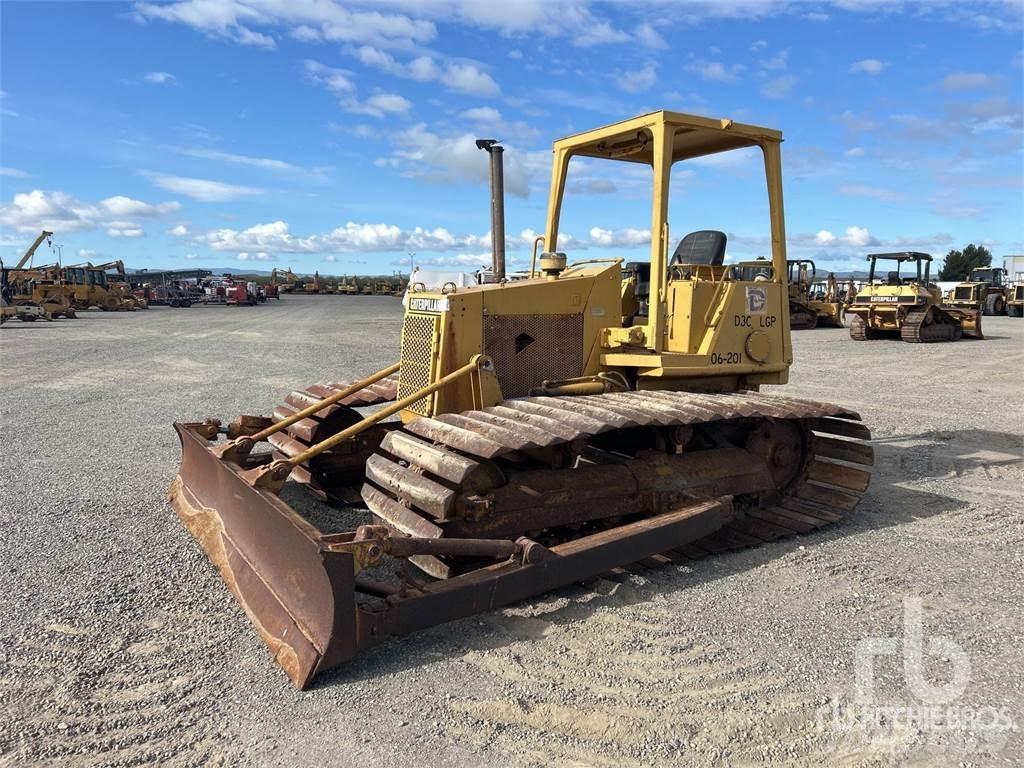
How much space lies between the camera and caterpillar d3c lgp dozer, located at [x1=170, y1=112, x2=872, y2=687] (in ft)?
12.0

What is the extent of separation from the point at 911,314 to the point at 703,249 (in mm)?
19091

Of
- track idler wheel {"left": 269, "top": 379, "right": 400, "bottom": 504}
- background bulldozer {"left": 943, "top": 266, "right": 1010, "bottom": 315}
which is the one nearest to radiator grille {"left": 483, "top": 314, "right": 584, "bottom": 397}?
track idler wheel {"left": 269, "top": 379, "right": 400, "bottom": 504}

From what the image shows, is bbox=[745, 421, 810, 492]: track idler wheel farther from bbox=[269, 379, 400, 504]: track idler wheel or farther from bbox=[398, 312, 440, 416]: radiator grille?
bbox=[269, 379, 400, 504]: track idler wheel

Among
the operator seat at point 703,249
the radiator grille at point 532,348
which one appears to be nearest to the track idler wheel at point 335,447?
the radiator grille at point 532,348

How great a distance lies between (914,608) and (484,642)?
2312 mm

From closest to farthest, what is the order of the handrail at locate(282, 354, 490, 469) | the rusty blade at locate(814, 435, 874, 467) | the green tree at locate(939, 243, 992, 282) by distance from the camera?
the handrail at locate(282, 354, 490, 469) → the rusty blade at locate(814, 435, 874, 467) → the green tree at locate(939, 243, 992, 282)

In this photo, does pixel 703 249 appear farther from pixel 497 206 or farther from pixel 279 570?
pixel 279 570

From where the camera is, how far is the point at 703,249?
6.43 m

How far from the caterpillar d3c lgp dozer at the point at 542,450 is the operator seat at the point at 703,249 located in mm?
21

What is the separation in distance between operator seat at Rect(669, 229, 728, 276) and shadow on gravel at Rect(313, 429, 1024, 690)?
2.31m

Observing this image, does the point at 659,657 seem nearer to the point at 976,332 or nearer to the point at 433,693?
the point at 433,693

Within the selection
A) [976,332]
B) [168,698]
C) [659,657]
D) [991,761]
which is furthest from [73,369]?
[976,332]

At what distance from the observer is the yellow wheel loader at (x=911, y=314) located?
22.5 meters

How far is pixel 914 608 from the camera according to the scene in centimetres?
403
